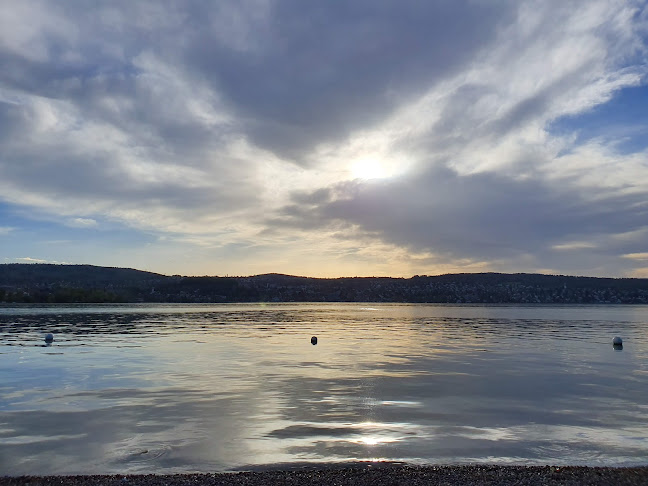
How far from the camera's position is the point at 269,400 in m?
26.3

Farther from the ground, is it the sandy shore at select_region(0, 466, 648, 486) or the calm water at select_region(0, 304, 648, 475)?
the sandy shore at select_region(0, 466, 648, 486)

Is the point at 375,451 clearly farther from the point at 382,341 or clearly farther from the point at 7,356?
the point at 382,341

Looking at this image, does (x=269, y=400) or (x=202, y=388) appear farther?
(x=202, y=388)

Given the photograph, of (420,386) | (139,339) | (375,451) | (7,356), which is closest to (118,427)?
(375,451)

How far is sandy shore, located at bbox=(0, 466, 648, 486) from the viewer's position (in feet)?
43.6

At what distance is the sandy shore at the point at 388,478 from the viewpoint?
13.3 metres

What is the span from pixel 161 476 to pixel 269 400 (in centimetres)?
1253

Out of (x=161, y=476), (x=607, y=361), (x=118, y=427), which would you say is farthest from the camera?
(x=607, y=361)

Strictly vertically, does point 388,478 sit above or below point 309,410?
above

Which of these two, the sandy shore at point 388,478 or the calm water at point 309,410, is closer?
the sandy shore at point 388,478

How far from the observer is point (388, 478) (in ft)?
45.0

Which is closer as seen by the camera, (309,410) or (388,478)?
(388,478)

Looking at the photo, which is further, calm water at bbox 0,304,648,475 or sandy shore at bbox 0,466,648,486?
calm water at bbox 0,304,648,475

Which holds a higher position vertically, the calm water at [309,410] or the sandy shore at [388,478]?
the sandy shore at [388,478]
